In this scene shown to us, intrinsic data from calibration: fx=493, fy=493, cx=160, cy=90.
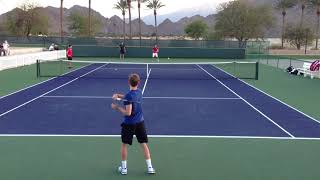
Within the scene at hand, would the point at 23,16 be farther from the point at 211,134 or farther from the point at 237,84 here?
the point at 211,134

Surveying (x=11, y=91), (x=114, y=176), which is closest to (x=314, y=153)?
(x=114, y=176)

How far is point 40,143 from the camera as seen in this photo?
975 cm

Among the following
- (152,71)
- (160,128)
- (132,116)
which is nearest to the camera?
(132,116)

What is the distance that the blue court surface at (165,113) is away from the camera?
11.2m

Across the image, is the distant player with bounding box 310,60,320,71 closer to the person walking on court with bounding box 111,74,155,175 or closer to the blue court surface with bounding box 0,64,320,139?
the blue court surface with bounding box 0,64,320,139

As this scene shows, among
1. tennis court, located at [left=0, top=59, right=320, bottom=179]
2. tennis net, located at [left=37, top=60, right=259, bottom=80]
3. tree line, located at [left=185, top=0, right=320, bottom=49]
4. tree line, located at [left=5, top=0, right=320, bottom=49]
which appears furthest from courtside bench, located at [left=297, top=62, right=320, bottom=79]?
tree line, located at [left=185, top=0, right=320, bottom=49]

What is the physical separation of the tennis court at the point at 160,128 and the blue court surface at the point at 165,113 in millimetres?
22

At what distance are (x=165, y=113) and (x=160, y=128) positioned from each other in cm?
243

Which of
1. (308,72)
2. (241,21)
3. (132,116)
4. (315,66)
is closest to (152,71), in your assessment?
(308,72)

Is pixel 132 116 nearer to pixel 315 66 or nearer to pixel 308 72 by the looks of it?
pixel 315 66

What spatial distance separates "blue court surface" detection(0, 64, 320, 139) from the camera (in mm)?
11234

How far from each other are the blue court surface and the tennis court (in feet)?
0.07

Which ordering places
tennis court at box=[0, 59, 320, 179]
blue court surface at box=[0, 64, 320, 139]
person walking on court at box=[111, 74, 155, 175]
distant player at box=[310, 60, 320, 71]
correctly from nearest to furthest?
person walking on court at box=[111, 74, 155, 175] → tennis court at box=[0, 59, 320, 179] → blue court surface at box=[0, 64, 320, 139] → distant player at box=[310, 60, 320, 71]

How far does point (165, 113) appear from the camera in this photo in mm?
13992
